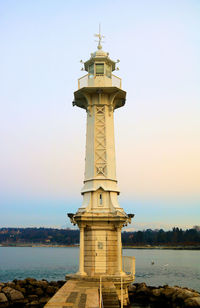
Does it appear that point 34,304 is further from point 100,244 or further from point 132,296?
point 132,296

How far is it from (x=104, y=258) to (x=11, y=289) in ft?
24.7

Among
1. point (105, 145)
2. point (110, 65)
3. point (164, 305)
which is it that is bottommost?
point (164, 305)

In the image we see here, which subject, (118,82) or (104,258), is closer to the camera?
(104,258)

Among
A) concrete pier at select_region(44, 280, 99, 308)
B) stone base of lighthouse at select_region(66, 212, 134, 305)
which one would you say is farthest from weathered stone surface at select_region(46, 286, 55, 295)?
concrete pier at select_region(44, 280, 99, 308)

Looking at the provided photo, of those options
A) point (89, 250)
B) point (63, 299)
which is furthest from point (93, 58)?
point (63, 299)

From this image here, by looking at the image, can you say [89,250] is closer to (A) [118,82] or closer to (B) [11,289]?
(B) [11,289]

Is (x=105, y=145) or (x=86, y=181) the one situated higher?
(x=105, y=145)

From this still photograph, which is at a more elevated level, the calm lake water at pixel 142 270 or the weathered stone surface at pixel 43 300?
the weathered stone surface at pixel 43 300

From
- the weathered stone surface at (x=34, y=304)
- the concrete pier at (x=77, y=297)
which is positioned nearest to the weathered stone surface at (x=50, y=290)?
the weathered stone surface at (x=34, y=304)

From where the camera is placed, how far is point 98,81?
65.1 ft

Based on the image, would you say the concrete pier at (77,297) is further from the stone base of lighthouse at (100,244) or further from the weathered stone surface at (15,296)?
the weathered stone surface at (15,296)

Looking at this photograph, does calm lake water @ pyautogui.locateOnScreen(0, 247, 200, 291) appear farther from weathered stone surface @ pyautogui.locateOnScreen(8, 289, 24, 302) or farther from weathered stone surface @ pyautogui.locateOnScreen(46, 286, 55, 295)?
weathered stone surface @ pyautogui.locateOnScreen(8, 289, 24, 302)

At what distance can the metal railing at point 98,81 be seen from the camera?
65.0 feet

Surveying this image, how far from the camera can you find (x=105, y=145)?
62.5ft
